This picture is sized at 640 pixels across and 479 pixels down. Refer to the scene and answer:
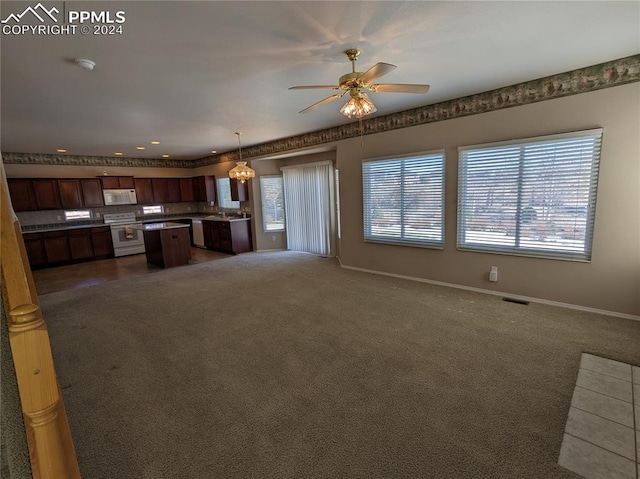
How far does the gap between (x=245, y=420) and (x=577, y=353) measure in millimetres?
2896

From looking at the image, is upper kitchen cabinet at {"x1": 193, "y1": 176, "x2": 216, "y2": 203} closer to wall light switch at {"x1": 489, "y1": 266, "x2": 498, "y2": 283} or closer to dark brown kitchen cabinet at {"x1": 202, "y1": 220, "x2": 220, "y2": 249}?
dark brown kitchen cabinet at {"x1": 202, "y1": 220, "x2": 220, "y2": 249}

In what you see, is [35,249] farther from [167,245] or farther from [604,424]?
[604,424]

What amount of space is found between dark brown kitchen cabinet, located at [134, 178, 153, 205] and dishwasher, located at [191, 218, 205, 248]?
1354 millimetres

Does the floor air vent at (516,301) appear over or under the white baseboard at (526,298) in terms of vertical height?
under

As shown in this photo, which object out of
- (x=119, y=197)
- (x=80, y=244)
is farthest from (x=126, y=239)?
(x=119, y=197)

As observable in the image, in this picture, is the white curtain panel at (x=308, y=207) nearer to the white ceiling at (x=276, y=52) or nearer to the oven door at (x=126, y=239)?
the white ceiling at (x=276, y=52)

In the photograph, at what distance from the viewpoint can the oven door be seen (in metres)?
7.79

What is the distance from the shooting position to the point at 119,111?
155 inches

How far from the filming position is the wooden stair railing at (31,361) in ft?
2.41

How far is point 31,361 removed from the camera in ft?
2.47

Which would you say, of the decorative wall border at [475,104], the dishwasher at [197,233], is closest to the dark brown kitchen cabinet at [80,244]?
the decorative wall border at [475,104]

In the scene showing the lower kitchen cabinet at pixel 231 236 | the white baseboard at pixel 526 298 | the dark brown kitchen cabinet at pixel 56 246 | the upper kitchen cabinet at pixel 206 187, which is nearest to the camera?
the white baseboard at pixel 526 298

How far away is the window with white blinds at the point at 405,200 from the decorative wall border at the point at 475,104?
59cm

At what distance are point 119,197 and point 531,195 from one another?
30.3 feet
